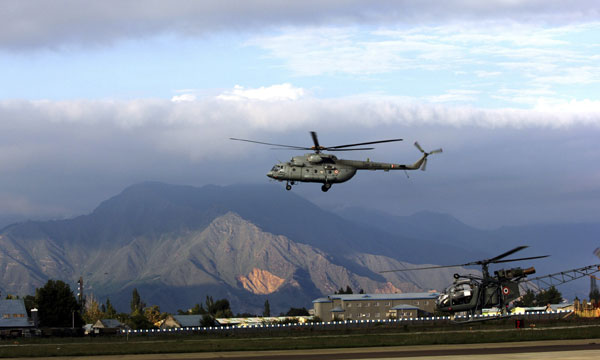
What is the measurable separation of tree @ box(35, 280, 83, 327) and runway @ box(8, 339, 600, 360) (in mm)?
90620

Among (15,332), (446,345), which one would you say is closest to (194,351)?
(446,345)

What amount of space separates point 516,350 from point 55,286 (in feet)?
375

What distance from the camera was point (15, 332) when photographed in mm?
110500

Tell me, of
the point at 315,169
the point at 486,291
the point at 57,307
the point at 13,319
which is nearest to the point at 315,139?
the point at 315,169

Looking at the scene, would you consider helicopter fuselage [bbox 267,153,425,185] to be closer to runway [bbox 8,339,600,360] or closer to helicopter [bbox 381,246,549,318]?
helicopter [bbox 381,246,549,318]

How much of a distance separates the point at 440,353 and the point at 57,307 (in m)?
108

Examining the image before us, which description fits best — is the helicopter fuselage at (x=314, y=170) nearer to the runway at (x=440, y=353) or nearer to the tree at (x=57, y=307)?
the runway at (x=440, y=353)

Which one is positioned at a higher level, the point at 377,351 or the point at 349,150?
the point at 349,150

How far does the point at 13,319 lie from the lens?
12494cm

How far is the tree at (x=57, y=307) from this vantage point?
513ft

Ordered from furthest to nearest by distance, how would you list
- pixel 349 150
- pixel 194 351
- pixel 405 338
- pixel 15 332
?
pixel 15 332 → pixel 349 150 → pixel 405 338 → pixel 194 351

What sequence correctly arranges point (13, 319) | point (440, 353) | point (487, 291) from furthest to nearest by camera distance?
point (13, 319)
point (487, 291)
point (440, 353)

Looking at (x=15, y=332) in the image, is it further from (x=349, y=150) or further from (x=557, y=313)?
(x=557, y=313)

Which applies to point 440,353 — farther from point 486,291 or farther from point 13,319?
point 13,319
